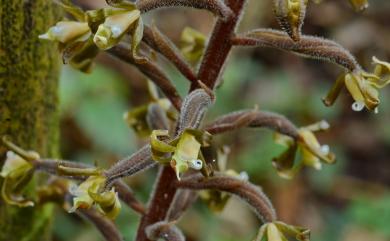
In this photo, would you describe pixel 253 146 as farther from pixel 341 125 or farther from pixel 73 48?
pixel 73 48

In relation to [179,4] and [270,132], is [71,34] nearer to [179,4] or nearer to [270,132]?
[179,4]

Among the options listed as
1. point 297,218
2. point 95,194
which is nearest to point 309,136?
point 95,194

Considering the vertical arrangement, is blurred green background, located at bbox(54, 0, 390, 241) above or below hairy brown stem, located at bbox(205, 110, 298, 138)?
below

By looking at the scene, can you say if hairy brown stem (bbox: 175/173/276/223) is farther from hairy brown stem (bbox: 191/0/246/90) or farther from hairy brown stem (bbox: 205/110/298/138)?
hairy brown stem (bbox: 191/0/246/90)

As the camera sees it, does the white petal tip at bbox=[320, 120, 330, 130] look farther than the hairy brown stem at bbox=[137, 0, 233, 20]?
Yes

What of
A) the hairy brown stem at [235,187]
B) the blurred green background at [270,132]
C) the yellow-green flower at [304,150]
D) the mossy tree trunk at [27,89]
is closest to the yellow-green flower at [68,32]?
the mossy tree trunk at [27,89]

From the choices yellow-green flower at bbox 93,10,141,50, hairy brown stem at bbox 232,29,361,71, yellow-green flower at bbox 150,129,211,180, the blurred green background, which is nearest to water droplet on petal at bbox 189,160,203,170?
yellow-green flower at bbox 150,129,211,180

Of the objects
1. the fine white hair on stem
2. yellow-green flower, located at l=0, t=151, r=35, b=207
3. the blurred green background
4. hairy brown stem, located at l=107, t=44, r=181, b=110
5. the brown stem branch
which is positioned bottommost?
the blurred green background

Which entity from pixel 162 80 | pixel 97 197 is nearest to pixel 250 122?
pixel 162 80
